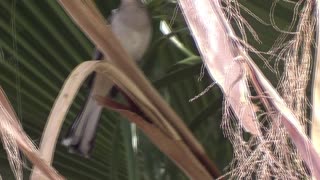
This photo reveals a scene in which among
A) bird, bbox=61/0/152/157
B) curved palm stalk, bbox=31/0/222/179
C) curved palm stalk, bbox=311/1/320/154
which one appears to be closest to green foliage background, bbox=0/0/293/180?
bird, bbox=61/0/152/157

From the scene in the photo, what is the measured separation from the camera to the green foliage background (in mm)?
1454

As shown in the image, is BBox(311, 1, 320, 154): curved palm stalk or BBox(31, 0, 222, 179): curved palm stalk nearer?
BBox(311, 1, 320, 154): curved palm stalk

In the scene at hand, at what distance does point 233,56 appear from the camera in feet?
2.03

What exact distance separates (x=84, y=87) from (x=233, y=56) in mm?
1258

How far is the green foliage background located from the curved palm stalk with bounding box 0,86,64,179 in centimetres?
67

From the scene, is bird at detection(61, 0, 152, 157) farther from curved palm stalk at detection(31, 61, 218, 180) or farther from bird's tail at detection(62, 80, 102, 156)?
curved palm stalk at detection(31, 61, 218, 180)

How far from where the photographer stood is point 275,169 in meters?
0.65

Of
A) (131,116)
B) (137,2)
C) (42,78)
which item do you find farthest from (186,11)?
(137,2)

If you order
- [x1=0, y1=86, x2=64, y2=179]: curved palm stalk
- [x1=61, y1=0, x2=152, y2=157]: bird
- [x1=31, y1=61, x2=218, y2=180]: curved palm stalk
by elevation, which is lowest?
[x1=61, y1=0, x2=152, y2=157]: bird

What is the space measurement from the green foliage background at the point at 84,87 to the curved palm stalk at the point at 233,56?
66 centimetres

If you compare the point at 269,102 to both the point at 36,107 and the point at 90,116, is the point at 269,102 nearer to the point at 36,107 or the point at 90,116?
the point at 90,116

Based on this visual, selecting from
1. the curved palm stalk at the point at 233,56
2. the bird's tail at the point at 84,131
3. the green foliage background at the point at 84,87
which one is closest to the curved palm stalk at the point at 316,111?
the curved palm stalk at the point at 233,56

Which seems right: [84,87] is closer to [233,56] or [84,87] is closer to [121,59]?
[121,59]

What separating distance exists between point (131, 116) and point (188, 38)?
0.91 m
